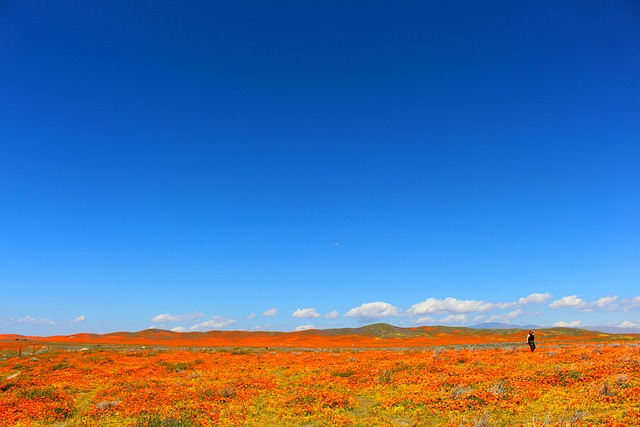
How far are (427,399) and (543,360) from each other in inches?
561

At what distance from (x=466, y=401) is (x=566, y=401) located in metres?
3.68

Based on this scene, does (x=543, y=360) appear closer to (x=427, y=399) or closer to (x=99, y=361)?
(x=427, y=399)

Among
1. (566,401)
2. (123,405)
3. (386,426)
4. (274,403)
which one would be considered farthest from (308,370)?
(566,401)

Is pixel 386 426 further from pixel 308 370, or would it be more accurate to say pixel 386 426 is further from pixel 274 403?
pixel 308 370

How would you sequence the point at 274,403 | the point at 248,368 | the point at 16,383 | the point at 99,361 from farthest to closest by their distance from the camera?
the point at 99,361 → the point at 248,368 → the point at 16,383 → the point at 274,403

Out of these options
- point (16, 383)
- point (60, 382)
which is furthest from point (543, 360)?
point (16, 383)

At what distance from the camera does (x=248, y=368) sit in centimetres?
2970

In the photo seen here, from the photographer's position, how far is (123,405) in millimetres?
17547

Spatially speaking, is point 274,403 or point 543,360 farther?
point 543,360

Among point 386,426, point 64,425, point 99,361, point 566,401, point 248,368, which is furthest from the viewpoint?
point 99,361

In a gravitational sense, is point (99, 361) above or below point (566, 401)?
below

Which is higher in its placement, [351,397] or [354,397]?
[351,397]

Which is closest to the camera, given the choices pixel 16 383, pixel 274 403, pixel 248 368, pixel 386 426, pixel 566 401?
pixel 386 426

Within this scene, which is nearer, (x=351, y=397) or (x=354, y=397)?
(x=351, y=397)
